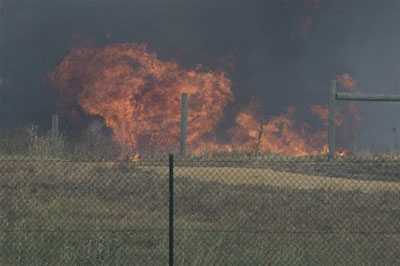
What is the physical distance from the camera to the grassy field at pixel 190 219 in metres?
7.56

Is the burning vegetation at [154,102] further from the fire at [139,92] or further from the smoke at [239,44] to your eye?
the smoke at [239,44]

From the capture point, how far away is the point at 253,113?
79.9ft

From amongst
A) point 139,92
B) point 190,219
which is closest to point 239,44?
point 139,92

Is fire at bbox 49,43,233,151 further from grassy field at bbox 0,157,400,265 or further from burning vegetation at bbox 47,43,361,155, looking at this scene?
grassy field at bbox 0,157,400,265

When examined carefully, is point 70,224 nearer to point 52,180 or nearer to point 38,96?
point 52,180

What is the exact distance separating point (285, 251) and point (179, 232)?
187 centimetres

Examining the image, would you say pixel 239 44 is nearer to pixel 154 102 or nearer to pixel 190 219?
pixel 154 102

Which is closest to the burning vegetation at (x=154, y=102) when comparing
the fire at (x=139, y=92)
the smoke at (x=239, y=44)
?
the fire at (x=139, y=92)

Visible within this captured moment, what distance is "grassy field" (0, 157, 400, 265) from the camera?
7.56m

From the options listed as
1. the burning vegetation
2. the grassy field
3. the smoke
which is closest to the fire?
the burning vegetation

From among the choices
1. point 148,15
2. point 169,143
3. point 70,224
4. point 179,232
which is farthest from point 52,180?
point 148,15

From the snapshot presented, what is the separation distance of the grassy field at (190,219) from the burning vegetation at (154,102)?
868 centimetres

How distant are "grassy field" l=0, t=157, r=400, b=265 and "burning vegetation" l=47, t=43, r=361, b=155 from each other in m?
8.68

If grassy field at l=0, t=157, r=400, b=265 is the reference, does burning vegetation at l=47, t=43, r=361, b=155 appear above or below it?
above
